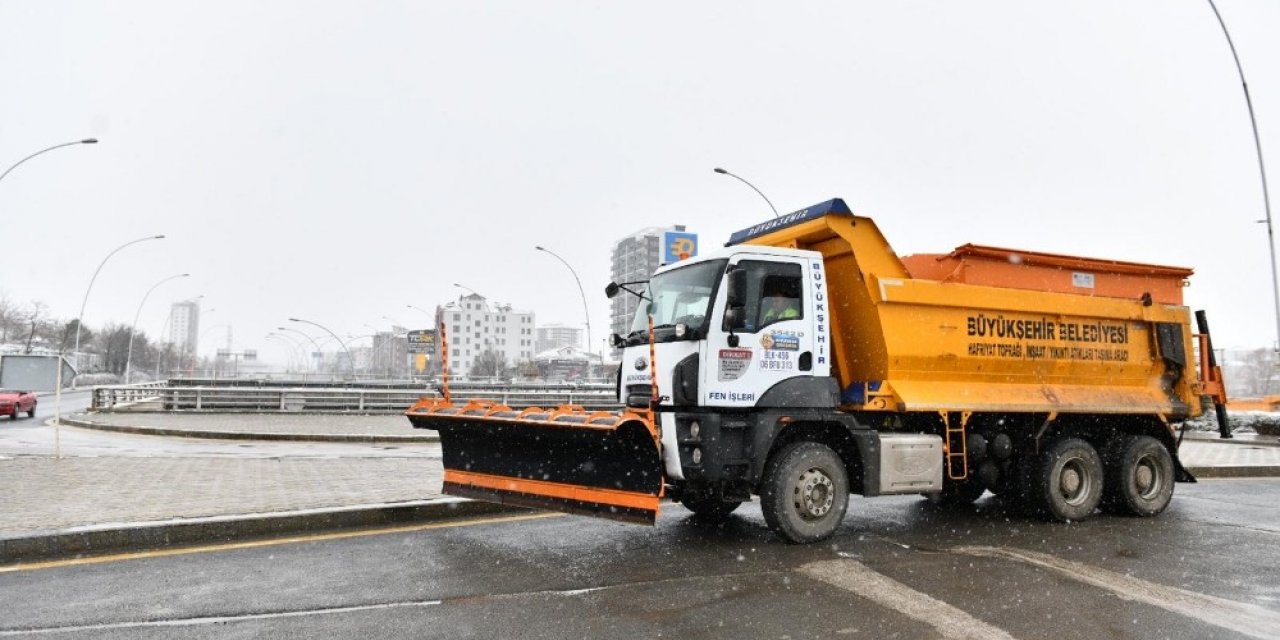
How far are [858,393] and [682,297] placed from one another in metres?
2.00

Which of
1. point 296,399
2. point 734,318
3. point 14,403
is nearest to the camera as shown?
point 734,318

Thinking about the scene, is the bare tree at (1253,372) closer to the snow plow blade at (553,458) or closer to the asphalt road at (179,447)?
the asphalt road at (179,447)

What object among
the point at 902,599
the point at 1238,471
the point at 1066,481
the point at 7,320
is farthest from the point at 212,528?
the point at 7,320

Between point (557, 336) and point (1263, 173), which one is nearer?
point (1263, 173)

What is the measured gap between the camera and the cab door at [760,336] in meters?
6.99

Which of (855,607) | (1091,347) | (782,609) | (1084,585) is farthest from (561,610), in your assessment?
(1091,347)

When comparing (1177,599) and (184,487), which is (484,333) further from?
(1177,599)

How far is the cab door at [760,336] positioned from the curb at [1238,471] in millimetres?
10016

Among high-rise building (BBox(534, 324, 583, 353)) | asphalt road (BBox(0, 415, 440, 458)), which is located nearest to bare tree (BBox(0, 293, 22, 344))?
asphalt road (BBox(0, 415, 440, 458))

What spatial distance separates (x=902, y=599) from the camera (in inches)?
215

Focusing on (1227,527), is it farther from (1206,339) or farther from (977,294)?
(977,294)

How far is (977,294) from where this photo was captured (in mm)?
8383

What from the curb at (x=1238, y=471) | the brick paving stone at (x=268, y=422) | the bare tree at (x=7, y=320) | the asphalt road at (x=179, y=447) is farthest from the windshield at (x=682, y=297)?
the bare tree at (x=7, y=320)

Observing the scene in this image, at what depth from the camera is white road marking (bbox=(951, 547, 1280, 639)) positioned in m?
4.98
